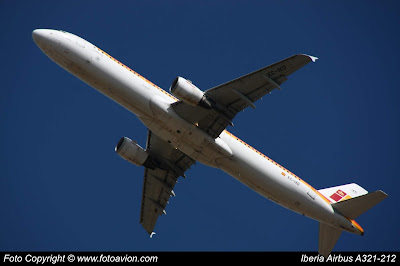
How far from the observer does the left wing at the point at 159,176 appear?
5356cm

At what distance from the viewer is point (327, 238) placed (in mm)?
52031

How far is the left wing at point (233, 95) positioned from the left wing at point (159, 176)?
7529 millimetres

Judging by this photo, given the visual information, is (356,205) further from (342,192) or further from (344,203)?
(342,192)

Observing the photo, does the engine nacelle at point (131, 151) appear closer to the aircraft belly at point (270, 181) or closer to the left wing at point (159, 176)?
the left wing at point (159, 176)

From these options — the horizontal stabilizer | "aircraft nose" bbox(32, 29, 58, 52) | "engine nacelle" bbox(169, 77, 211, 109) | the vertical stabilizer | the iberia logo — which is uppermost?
"aircraft nose" bbox(32, 29, 58, 52)

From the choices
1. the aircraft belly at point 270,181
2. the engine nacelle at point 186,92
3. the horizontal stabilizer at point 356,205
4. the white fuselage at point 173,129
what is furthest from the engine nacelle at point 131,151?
the horizontal stabilizer at point 356,205

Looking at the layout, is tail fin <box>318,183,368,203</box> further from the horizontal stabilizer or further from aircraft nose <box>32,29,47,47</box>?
aircraft nose <box>32,29,47,47</box>

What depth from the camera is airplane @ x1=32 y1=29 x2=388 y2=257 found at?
4478 centimetres

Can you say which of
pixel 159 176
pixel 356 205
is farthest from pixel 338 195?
pixel 159 176

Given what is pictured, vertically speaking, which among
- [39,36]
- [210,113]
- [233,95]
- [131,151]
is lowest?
[131,151]

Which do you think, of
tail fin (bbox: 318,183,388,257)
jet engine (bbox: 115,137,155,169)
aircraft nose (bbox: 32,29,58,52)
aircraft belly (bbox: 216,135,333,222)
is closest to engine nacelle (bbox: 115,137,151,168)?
jet engine (bbox: 115,137,155,169)

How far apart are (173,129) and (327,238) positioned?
18.1 metres

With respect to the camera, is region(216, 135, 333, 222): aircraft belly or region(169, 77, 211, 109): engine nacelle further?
region(216, 135, 333, 222): aircraft belly
